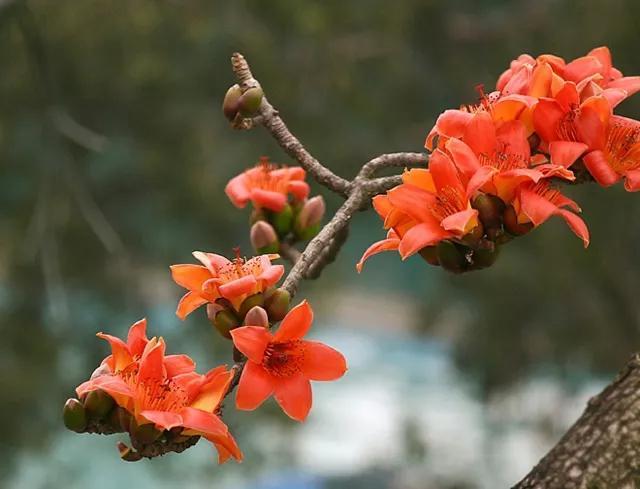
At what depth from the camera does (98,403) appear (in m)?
0.51

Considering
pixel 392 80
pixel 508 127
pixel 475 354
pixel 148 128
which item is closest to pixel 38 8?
pixel 148 128

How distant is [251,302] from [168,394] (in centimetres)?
7

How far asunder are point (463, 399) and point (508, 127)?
413 cm

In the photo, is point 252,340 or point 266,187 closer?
point 252,340

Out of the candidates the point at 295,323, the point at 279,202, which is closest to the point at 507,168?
the point at 295,323

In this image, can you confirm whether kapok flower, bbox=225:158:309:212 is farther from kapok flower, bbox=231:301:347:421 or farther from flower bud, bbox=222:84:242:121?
kapok flower, bbox=231:301:347:421

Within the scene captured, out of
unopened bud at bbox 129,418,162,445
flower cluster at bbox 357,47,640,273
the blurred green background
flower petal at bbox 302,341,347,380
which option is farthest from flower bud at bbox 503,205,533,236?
the blurred green background

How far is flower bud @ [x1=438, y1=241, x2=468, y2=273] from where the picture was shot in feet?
1.84

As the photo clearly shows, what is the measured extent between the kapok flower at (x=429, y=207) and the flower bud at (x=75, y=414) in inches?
7.3

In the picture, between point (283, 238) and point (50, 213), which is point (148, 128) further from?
point (283, 238)

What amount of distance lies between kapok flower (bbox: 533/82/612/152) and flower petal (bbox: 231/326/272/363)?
8.8 inches

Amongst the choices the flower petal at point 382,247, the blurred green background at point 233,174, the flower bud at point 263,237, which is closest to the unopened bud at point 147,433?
the flower petal at point 382,247

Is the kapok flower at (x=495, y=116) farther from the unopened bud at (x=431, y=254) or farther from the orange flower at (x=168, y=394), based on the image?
the orange flower at (x=168, y=394)

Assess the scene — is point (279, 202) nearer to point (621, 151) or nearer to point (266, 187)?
point (266, 187)
